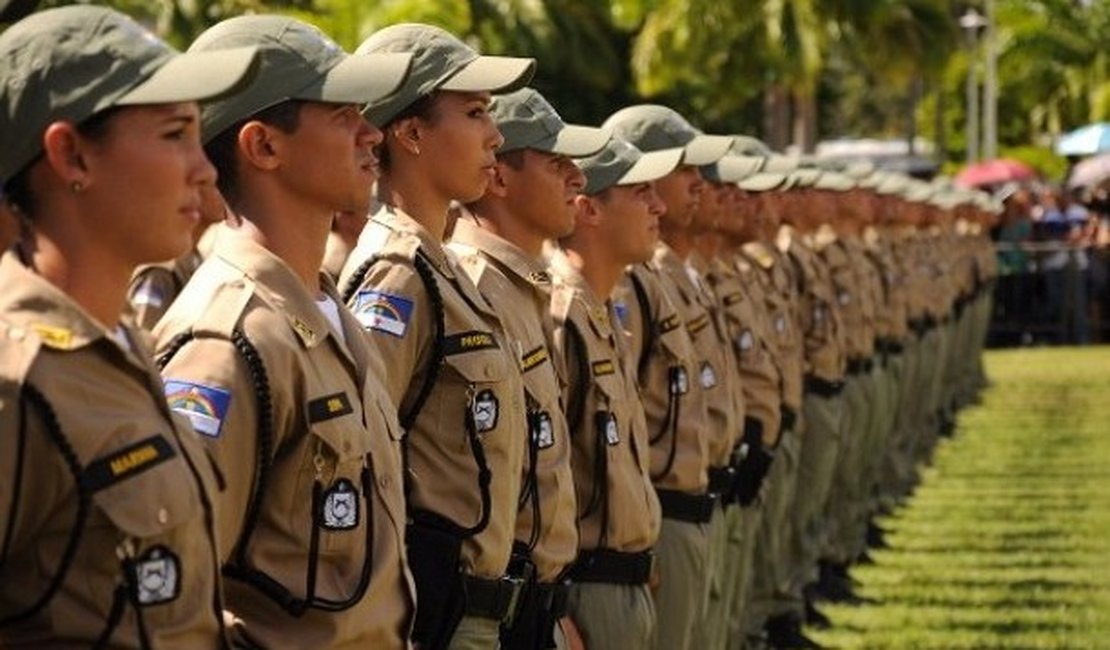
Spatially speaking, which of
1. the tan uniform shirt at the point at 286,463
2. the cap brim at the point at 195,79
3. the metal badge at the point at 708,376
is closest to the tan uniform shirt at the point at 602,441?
the metal badge at the point at 708,376

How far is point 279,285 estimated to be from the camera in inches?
189

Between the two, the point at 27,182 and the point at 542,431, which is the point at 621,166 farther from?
the point at 27,182

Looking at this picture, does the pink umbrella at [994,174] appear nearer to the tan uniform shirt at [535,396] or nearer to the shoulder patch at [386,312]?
the tan uniform shirt at [535,396]

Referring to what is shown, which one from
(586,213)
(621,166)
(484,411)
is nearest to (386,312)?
(484,411)

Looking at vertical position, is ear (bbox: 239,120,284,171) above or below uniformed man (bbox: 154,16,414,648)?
above

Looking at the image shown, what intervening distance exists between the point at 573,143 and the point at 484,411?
1.40 meters

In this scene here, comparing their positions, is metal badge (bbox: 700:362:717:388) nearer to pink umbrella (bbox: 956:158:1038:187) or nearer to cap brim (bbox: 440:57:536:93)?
cap brim (bbox: 440:57:536:93)

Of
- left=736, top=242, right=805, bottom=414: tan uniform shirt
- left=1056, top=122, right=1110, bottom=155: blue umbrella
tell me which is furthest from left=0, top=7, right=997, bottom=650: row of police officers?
left=1056, top=122, right=1110, bottom=155: blue umbrella

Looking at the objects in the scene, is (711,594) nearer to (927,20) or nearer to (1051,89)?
(927,20)

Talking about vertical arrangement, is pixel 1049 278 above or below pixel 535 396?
below

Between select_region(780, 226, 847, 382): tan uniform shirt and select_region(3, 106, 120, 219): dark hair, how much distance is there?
9660mm

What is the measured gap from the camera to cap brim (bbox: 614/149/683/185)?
7879mm

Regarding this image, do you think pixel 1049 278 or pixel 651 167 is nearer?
pixel 651 167

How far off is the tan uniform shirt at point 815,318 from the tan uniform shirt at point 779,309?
845mm
